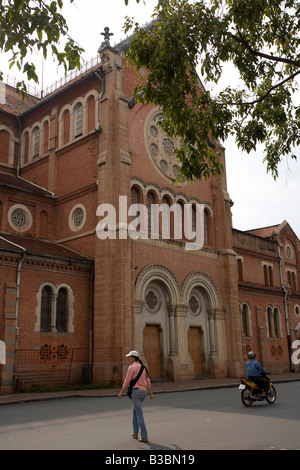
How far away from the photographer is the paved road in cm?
775

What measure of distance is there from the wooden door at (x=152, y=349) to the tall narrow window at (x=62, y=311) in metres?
4.53

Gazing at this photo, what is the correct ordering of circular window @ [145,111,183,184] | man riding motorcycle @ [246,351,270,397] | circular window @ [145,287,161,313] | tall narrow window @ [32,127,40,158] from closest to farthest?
1. man riding motorcycle @ [246,351,270,397]
2. circular window @ [145,287,161,313]
3. circular window @ [145,111,183,184]
4. tall narrow window @ [32,127,40,158]

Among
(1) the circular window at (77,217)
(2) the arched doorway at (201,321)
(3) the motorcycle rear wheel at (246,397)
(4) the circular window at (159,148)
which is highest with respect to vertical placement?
(4) the circular window at (159,148)

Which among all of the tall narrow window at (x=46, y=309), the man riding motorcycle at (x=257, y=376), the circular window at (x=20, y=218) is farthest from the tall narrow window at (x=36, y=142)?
the man riding motorcycle at (x=257, y=376)

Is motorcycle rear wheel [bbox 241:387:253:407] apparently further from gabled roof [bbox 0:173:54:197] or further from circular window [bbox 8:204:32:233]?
gabled roof [bbox 0:173:54:197]

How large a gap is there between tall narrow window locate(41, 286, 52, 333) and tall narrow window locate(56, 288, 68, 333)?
1.63 feet

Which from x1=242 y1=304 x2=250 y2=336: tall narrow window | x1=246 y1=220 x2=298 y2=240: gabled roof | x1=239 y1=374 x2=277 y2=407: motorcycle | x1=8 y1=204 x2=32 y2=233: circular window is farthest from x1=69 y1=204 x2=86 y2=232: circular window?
x1=246 y1=220 x2=298 y2=240: gabled roof

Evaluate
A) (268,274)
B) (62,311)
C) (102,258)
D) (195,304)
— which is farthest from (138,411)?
(268,274)

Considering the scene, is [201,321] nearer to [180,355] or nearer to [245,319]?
[180,355]

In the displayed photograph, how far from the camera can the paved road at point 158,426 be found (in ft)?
25.4

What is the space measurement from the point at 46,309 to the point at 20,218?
21.0 feet

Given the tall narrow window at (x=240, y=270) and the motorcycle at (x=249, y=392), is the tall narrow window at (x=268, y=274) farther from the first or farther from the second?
the motorcycle at (x=249, y=392)

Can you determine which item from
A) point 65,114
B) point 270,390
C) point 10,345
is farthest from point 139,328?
point 65,114

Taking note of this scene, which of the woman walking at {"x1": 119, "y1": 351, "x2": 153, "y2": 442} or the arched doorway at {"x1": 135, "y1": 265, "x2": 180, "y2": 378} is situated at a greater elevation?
the arched doorway at {"x1": 135, "y1": 265, "x2": 180, "y2": 378}
